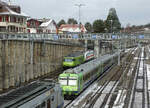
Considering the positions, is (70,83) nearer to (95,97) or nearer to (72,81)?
(72,81)

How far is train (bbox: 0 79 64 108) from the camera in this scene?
12.0 m

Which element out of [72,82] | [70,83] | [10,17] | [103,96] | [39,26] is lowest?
[103,96]

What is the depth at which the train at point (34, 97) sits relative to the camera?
39.5 feet

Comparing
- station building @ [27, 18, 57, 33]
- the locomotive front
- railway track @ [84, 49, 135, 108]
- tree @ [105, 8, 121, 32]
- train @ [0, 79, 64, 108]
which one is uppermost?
tree @ [105, 8, 121, 32]

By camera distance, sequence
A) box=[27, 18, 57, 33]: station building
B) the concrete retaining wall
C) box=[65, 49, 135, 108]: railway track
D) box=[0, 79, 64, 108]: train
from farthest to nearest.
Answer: box=[27, 18, 57, 33]: station building
the concrete retaining wall
box=[65, 49, 135, 108]: railway track
box=[0, 79, 64, 108]: train

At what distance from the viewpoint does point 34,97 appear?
1359 cm

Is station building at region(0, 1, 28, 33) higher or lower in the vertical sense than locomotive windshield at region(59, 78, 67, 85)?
higher

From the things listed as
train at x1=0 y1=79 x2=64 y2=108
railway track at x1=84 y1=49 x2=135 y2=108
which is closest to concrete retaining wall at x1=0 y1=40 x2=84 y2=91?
railway track at x1=84 y1=49 x2=135 y2=108

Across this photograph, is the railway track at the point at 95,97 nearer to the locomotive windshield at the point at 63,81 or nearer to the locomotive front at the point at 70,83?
the locomotive front at the point at 70,83

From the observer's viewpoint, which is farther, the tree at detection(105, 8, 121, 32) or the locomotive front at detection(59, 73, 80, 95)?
the tree at detection(105, 8, 121, 32)

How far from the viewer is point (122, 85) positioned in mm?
33531

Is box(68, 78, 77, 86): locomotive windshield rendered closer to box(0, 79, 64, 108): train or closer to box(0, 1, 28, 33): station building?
box(0, 79, 64, 108): train

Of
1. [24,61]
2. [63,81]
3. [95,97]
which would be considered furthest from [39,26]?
[63,81]

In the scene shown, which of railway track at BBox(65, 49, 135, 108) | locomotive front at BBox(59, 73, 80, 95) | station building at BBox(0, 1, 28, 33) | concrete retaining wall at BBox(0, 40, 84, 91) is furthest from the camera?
station building at BBox(0, 1, 28, 33)
